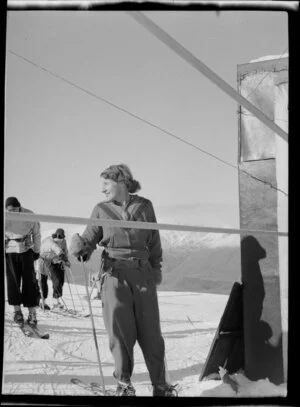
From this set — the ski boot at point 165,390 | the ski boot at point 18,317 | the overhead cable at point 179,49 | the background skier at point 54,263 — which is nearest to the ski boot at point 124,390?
the ski boot at point 165,390

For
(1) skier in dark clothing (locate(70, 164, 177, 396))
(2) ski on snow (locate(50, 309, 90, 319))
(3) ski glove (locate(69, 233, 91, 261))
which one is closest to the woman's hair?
(1) skier in dark clothing (locate(70, 164, 177, 396))

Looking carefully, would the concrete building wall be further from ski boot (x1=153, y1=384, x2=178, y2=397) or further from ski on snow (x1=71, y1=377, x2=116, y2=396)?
ski on snow (x1=71, y1=377, x2=116, y2=396)

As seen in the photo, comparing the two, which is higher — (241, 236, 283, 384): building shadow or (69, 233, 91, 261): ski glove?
(69, 233, 91, 261): ski glove

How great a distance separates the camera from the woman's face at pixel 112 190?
7.10 feet

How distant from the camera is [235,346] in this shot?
263cm

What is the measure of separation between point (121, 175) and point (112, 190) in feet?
0.23

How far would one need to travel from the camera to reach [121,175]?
7.09 feet

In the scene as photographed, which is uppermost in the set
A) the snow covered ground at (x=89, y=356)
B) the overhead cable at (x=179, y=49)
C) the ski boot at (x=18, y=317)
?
the overhead cable at (x=179, y=49)

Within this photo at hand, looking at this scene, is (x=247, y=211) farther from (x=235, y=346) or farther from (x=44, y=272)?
(x=44, y=272)

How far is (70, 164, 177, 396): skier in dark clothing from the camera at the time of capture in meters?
2.12

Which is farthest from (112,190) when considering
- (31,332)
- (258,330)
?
(31,332)

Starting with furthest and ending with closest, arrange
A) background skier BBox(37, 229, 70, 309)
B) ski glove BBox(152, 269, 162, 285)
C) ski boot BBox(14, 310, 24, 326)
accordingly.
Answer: background skier BBox(37, 229, 70, 309) → ski boot BBox(14, 310, 24, 326) → ski glove BBox(152, 269, 162, 285)

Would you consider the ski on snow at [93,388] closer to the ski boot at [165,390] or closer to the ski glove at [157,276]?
the ski boot at [165,390]
